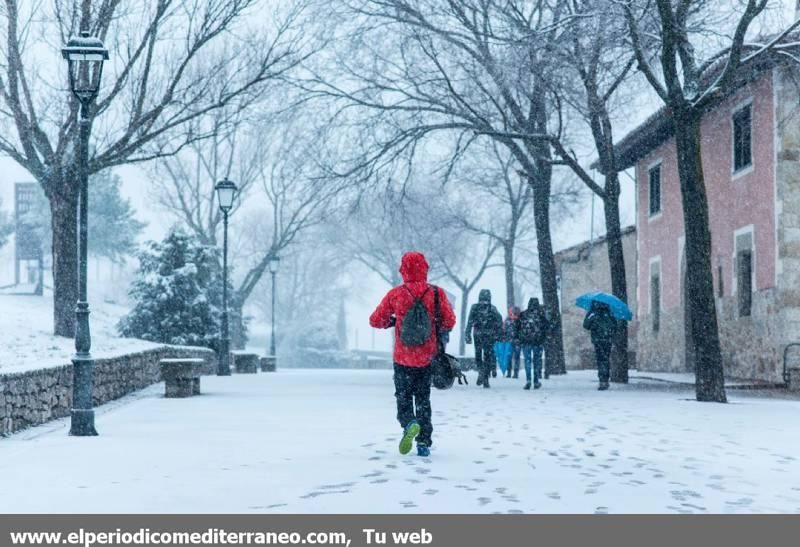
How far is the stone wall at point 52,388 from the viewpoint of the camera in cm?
1145

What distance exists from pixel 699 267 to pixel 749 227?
21.5 ft

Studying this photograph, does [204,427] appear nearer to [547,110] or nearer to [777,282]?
[777,282]

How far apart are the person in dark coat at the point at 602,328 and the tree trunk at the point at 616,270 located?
7.28ft

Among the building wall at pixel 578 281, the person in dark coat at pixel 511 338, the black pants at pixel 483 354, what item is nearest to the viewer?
the black pants at pixel 483 354

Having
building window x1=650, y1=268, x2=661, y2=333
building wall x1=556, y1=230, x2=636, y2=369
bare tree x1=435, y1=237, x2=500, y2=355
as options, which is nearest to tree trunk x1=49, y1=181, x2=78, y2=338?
building window x1=650, y1=268, x2=661, y2=333

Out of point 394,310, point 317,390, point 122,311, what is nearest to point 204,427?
point 394,310

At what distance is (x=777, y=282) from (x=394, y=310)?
13.2 meters

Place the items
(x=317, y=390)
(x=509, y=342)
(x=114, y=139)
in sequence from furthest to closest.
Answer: (x=509, y=342), (x=114, y=139), (x=317, y=390)

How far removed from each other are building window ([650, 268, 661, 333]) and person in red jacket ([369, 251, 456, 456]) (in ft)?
71.1

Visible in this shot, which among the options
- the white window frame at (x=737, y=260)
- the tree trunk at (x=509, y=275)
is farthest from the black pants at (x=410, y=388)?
the tree trunk at (x=509, y=275)

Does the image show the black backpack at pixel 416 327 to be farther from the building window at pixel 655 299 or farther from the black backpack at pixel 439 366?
the building window at pixel 655 299

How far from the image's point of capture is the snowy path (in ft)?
23.5

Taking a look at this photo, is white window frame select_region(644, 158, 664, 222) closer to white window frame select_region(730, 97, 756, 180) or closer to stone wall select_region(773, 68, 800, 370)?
white window frame select_region(730, 97, 756, 180)

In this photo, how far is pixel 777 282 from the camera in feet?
68.5
